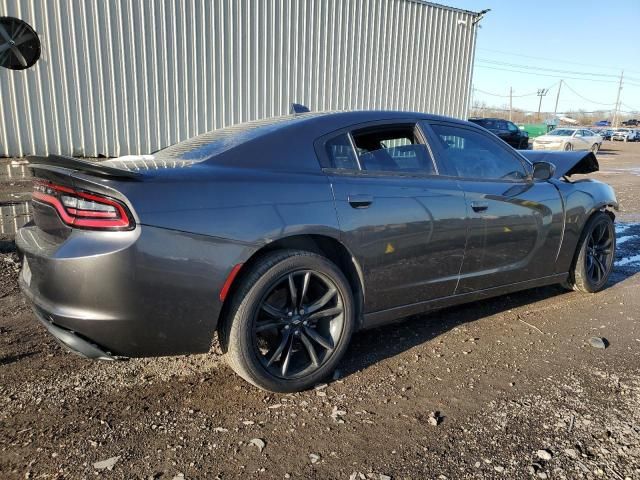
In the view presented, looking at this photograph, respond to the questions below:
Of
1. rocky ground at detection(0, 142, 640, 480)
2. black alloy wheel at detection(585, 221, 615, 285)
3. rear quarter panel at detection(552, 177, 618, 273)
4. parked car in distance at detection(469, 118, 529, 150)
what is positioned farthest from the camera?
parked car in distance at detection(469, 118, 529, 150)

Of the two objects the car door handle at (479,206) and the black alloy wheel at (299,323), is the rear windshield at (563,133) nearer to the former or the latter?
the car door handle at (479,206)

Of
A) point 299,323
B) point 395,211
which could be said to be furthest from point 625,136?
point 299,323

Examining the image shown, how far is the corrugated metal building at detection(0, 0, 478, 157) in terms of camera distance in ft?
33.3

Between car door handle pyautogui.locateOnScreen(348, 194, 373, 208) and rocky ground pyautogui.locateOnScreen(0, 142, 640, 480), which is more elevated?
car door handle pyautogui.locateOnScreen(348, 194, 373, 208)

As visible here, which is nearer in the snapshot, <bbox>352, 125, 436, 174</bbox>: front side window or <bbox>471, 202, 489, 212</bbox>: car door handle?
<bbox>352, 125, 436, 174</bbox>: front side window

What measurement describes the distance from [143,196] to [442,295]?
204 centimetres

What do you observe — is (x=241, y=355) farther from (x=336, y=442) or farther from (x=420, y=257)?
(x=420, y=257)

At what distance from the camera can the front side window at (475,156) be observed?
3.46 metres

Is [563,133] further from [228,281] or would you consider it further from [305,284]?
[228,281]

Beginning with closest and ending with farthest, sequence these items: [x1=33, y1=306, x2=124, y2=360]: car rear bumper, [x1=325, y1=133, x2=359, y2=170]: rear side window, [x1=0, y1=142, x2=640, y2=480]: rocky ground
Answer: [x1=0, y1=142, x2=640, y2=480]: rocky ground → [x1=33, y1=306, x2=124, y2=360]: car rear bumper → [x1=325, y1=133, x2=359, y2=170]: rear side window

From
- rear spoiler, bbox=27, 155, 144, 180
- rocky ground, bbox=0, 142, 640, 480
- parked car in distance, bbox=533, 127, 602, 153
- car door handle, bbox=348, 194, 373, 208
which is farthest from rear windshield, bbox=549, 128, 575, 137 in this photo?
rear spoiler, bbox=27, 155, 144, 180

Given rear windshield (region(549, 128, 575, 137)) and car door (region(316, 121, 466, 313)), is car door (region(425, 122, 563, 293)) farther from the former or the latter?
rear windshield (region(549, 128, 575, 137))

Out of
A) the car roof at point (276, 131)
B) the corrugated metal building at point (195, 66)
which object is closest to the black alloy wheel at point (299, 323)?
the car roof at point (276, 131)

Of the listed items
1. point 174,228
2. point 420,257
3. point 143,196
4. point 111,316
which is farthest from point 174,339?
point 420,257
